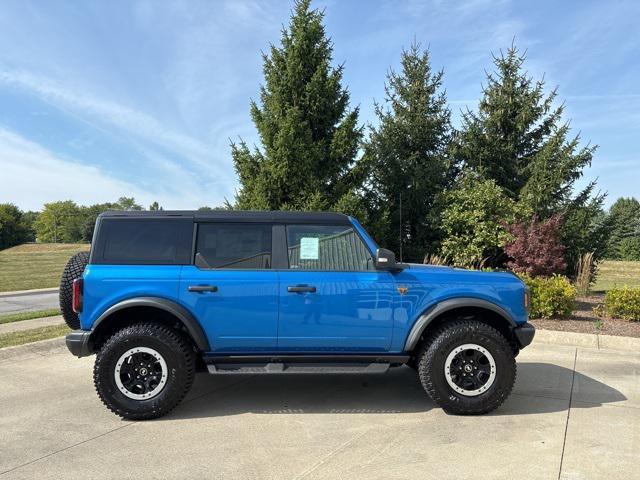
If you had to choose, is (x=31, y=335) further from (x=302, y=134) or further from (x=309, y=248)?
(x=302, y=134)

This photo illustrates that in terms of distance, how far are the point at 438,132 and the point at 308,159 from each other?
19.3ft

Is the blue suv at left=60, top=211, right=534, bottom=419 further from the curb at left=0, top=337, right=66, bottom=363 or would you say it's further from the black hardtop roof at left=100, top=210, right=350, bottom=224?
the curb at left=0, top=337, right=66, bottom=363

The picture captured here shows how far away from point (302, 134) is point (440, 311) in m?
8.74

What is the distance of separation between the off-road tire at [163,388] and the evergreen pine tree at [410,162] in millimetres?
9233

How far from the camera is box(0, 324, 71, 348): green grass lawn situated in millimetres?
6703

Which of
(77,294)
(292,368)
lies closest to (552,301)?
(292,368)

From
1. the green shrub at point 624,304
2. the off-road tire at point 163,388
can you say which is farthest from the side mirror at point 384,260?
the green shrub at point 624,304

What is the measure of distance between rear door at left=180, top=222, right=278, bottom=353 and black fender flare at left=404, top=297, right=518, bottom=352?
3.96ft

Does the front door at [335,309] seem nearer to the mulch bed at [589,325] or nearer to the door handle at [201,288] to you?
the door handle at [201,288]

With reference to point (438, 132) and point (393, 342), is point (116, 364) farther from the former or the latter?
point (438, 132)

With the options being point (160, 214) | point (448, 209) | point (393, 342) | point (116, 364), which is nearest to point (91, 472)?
point (116, 364)

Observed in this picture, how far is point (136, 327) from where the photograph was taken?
4105 mm

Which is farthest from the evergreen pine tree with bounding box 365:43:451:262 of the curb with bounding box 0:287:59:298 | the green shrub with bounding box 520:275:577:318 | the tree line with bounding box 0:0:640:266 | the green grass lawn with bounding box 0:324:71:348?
the curb with bounding box 0:287:59:298

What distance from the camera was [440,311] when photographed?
408 centimetres
